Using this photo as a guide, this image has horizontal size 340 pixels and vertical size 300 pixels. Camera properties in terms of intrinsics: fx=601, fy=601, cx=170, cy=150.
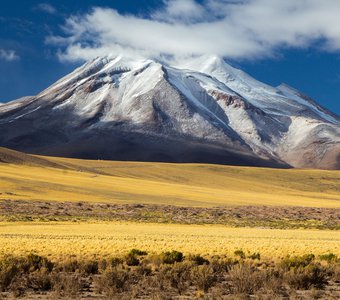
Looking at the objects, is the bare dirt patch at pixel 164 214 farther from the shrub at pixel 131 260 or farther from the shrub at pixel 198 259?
the shrub at pixel 198 259

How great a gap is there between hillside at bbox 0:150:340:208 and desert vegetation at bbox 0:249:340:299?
53.6 metres

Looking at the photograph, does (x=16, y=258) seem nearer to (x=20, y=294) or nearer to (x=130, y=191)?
(x=20, y=294)

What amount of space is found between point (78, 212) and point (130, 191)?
3423 centimetres

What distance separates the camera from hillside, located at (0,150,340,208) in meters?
90.0

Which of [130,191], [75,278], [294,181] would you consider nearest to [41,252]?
[75,278]

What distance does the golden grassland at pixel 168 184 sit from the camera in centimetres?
8994

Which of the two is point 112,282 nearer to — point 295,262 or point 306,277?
point 306,277

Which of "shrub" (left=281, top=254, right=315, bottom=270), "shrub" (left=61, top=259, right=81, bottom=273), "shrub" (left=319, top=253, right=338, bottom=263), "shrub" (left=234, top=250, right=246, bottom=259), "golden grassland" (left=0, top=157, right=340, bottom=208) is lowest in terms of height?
"shrub" (left=61, top=259, right=81, bottom=273)

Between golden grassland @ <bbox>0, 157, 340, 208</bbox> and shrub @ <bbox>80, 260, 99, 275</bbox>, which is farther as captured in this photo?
golden grassland @ <bbox>0, 157, 340, 208</bbox>

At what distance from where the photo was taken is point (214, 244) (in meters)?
33.2

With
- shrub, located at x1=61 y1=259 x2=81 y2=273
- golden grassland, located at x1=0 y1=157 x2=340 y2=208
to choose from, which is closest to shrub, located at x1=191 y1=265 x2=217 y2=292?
shrub, located at x1=61 y1=259 x2=81 y2=273

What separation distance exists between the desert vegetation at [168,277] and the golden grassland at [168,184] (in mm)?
54508

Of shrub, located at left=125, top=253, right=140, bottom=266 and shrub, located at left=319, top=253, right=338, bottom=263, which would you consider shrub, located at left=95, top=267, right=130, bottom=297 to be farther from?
shrub, located at left=319, top=253, right=338, bottom=263

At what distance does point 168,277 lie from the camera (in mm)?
22953
